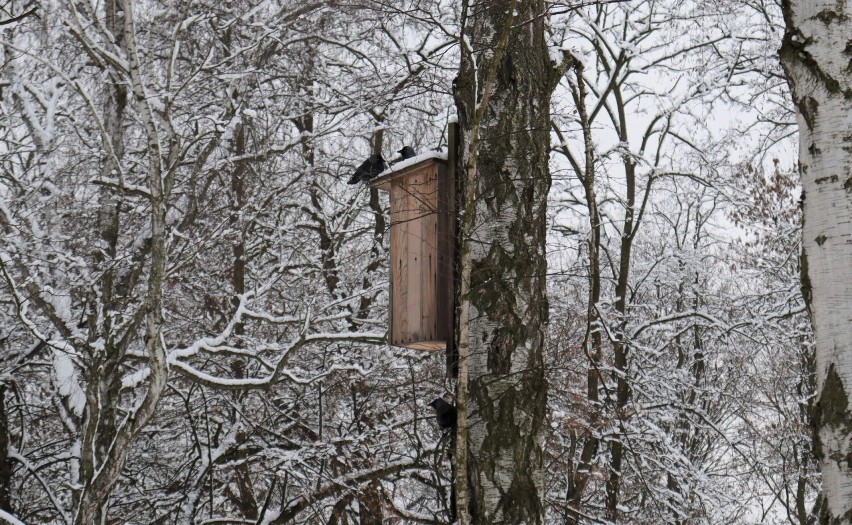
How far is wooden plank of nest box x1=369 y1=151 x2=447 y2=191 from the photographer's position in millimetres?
3850

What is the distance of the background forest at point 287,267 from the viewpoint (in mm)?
5594

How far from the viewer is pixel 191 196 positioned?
216 inches

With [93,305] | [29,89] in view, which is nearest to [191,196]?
[93,305]

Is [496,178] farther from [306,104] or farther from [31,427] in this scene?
[31,427]

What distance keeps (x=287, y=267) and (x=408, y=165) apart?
327cm

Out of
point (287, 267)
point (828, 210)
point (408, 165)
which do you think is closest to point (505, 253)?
point (408, 165)

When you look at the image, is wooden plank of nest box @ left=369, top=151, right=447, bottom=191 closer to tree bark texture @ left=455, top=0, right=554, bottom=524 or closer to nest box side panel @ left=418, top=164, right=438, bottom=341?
nest box side panel @ left=418, top=164, right=438, bottom=341

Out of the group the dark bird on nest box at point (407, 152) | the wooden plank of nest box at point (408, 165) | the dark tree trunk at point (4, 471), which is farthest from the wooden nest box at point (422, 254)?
the dark tree trunk at point (4, 471)

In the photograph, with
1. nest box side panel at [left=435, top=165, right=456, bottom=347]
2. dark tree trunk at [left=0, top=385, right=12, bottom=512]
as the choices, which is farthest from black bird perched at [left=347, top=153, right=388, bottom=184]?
dark tree trunk at [left=0, top=385, right=12, bottom=512]

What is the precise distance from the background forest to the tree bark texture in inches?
46.1

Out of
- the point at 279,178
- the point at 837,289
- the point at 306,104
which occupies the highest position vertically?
the point at 306,104

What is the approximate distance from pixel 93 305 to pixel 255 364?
2060 millimetres

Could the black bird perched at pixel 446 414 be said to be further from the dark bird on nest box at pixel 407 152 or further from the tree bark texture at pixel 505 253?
the dark bird on nest box at pixel 407 152

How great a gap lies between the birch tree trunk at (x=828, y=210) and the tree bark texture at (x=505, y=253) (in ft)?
3.46
